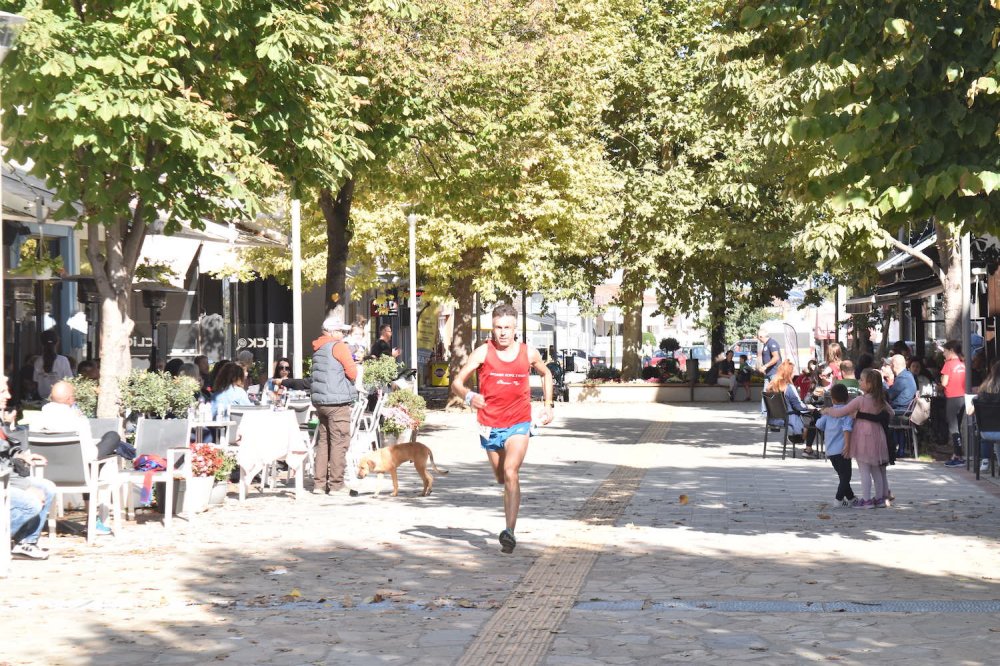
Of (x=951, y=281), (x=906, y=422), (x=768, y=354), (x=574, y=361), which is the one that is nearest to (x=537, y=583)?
(x=906, y=422)

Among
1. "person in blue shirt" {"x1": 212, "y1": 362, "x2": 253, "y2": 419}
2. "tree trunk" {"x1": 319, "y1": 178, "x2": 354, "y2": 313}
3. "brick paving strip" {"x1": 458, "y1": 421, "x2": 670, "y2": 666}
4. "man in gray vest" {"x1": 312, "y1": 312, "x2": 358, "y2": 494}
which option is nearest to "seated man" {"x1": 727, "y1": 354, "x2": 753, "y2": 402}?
"tree trunk" {"x1": 319, "y1": 178, "x2": 354, "y2": 313}

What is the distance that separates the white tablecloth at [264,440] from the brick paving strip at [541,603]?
3223mm

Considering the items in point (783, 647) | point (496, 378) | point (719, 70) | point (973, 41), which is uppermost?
point (719, 70)

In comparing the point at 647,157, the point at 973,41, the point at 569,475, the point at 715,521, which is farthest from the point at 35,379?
the point at 647,157

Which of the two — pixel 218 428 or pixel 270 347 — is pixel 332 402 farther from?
pixel 270 347

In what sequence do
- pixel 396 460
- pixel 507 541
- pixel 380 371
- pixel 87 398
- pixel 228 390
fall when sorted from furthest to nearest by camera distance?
pixel 380 371, pixel 228 390, pixel 87 398, pixel 396 460, pixel 507 541

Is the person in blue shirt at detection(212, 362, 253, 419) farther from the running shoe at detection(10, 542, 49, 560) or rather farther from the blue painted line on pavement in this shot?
the blue painted line on pavement

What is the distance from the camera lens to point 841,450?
14.1 meters

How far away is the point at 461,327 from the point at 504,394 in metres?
24.9

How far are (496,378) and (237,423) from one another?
5.38 m

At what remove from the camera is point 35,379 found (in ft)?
66.0

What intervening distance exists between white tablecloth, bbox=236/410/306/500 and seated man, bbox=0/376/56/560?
3.47 metres

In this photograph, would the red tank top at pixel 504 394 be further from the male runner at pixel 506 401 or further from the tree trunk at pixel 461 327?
the tree trunk at pixel 461 327

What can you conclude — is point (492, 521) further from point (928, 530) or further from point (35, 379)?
point (35, 379)
